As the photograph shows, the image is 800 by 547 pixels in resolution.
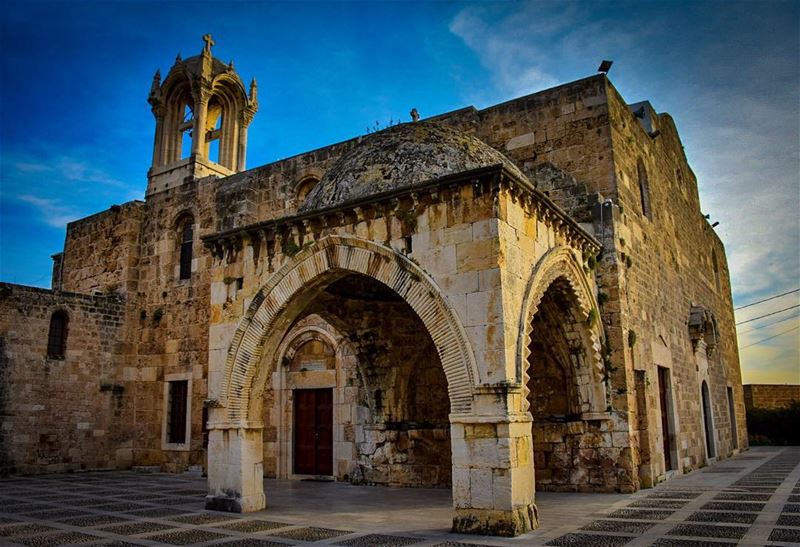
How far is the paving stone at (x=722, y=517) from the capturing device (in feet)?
23.4

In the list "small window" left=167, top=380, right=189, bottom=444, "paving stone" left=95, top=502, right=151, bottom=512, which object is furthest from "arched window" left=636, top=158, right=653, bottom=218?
"small window" left=167, top=380, right=189, bottom=444

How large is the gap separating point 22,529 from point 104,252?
12.2 m

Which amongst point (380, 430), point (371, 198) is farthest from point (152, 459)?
point (371, 198)

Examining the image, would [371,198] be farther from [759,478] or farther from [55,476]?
[55,476]

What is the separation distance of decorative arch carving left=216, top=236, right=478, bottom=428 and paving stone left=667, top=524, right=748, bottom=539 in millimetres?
2472

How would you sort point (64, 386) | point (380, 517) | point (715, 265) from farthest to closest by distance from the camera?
point (715, 265)
point (64, 386)
point (380, 517)

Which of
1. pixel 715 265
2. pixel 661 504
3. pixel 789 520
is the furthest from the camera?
pixel 715 265

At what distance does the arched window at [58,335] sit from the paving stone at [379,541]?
39.4 ft

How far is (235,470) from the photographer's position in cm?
856

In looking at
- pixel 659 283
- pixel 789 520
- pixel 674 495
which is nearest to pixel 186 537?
pixel 789 520

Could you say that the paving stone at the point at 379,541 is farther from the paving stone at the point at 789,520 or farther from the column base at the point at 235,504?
the paving stone at the point at 789,520

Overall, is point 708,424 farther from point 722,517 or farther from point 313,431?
point 313,431

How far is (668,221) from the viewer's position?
1516cm

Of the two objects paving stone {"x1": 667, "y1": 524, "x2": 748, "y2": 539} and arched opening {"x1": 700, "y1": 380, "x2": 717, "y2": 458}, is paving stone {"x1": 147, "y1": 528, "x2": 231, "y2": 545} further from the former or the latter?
arched opening {"x1": 700, "y1": 380, "x2": 717, "y2": 458}
